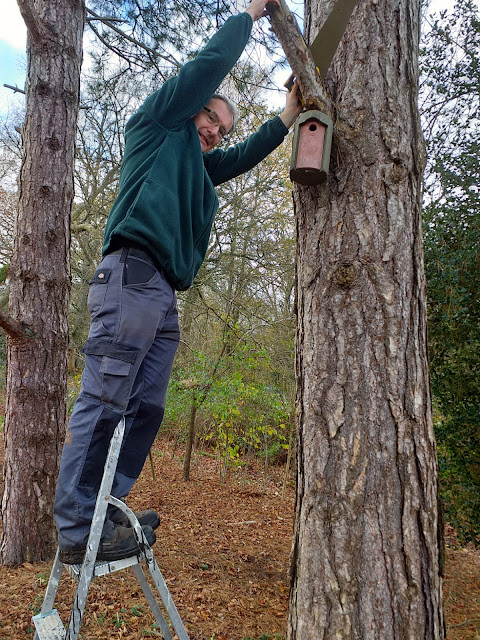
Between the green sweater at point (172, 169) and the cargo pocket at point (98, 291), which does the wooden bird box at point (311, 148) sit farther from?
the cargo pocket at point (98, 291)

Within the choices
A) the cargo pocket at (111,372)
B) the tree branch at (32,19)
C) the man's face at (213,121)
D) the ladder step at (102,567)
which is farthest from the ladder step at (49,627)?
the tree branch at (32,19)

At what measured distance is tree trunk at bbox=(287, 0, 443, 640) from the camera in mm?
1413

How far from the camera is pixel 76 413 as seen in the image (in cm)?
165

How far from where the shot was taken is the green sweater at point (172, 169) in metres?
1.79

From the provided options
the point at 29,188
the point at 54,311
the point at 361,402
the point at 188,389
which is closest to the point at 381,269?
the point at 361,402

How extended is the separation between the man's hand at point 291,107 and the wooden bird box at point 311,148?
38cm

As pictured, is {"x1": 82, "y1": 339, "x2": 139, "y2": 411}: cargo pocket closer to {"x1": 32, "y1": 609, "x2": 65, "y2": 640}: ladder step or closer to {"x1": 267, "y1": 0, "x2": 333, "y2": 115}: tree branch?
{"x1": 32, "y1": 609, "x2": 65, "y2": 640}: ladder step

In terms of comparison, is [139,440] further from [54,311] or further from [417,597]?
[54,311]

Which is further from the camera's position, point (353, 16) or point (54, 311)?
point (54, 311)

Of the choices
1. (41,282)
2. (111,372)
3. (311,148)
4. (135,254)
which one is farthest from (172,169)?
(41,282)

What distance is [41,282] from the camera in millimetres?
3107

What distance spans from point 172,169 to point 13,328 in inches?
66.7

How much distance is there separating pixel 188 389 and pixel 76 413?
386 cm

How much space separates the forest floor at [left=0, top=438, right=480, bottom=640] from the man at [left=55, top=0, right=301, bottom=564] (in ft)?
3.20
